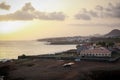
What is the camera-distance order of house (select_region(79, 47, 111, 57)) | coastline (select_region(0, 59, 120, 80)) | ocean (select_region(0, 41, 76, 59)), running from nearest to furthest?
coastline (select_region(0, 59, 120, 80))
house (select_region(79, 47, 111, 57))
ocean (select_region(0, 41, 76, 59))

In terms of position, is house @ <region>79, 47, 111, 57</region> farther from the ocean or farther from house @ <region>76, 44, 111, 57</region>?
the ocean

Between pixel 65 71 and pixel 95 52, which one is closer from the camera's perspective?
pixel 65 71

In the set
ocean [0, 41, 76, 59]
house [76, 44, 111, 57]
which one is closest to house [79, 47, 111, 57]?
house [76, 44, 111, 57]

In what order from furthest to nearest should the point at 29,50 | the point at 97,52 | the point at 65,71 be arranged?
1. the point at 29,50
2. the point at 97,52
3. the point at 65,71

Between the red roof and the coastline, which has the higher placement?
the red roof

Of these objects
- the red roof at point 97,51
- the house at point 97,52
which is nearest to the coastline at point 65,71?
the house at point 97,52

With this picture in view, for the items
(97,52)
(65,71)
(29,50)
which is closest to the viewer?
(65,71)

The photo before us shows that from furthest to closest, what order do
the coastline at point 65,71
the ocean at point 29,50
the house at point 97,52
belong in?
the ocean at point 29,50, the house at point 97,52, the coastline at point 65,71

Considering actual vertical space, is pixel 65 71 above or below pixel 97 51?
below

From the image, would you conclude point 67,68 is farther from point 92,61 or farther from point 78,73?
point 92,61

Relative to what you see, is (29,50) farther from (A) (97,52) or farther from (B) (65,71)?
(B) (65,71)

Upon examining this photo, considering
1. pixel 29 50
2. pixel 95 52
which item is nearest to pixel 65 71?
pixel 95 52

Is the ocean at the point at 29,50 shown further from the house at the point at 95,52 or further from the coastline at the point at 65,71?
the coastline at the point at 65,71
